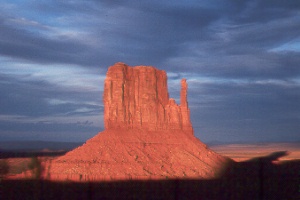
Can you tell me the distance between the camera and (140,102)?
107 metres

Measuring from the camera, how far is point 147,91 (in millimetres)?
107688

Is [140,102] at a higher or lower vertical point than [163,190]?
higher

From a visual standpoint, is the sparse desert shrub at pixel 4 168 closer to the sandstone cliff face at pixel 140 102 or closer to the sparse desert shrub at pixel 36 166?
the sparse desert shrub at pixel 36 166

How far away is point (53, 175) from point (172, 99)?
47.2 meters

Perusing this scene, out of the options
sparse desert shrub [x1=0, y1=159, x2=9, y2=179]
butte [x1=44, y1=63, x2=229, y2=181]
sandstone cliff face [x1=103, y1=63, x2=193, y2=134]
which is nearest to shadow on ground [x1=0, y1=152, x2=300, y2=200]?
sparse desert shrub [x1=0, y1=159, x2=9, y2=179]

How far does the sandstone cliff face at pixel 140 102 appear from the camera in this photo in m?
102

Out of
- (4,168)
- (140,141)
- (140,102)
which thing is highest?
(140,102)

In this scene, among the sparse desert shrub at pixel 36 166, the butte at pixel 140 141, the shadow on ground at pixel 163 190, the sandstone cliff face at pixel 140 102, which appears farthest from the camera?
the sandstone cliff face at pixel 140 102

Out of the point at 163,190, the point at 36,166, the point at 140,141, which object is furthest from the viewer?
the point at 140,141

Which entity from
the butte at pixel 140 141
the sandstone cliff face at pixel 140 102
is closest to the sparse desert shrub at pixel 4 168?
the butte at pixel 140 141

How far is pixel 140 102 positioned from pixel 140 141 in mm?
12861

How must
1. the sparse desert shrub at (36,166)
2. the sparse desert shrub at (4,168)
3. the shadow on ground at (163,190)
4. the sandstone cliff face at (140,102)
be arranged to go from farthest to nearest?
the sandstone cliff face at (140,102) → the shadow on ground at (163,190) → the sparse desert shrub at (4,168) → the sparse desert shrub at (36,166)

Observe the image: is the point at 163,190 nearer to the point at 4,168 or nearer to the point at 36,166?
the point at 4,168

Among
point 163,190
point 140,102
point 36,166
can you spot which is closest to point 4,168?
point 36,166
